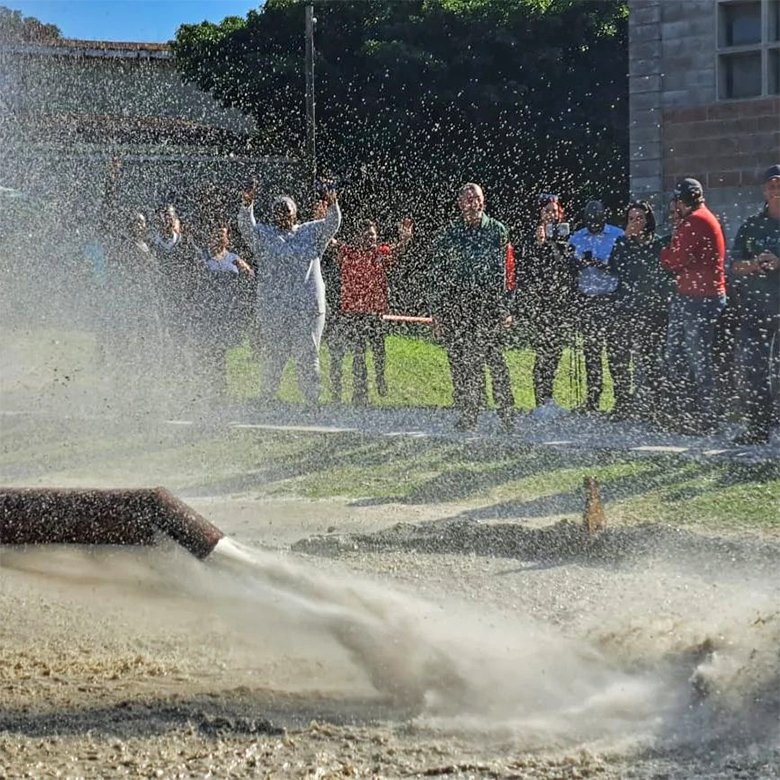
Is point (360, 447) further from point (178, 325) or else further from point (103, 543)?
point (103, 543)

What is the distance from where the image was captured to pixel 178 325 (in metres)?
13.5

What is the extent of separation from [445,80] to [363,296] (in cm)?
1915

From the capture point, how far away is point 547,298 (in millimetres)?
11078

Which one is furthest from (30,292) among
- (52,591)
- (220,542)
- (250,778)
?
(250,778)

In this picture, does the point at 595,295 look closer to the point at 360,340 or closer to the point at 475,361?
the point at 475,361

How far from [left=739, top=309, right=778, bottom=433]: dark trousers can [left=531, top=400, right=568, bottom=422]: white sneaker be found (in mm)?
1625

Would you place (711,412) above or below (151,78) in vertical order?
below

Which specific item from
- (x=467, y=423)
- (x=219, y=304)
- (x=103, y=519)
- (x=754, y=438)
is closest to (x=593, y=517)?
(x=103, y=519)

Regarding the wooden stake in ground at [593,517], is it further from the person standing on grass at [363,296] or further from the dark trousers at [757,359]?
the person standing on grass at [363,296]

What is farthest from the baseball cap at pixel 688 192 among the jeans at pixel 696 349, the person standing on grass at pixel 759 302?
the jeans at pixel 696 349

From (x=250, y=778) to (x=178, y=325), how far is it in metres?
9.63

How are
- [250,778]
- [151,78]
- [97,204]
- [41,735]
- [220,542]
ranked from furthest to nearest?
[151,78]
[97,204]
[220,542]
[41,735]
[250,778]

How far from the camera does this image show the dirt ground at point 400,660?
166 inches

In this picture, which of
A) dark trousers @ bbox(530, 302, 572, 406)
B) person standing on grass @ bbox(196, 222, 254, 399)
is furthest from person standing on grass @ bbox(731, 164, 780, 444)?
person standing on grass @ bbox(196, 222, 254, 399)
